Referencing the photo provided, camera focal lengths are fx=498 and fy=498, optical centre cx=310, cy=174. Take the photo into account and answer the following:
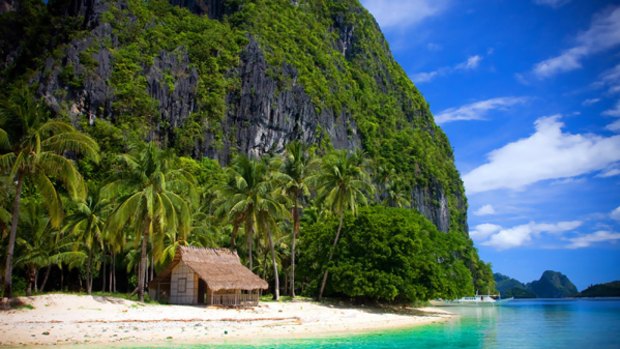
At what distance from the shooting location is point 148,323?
64.1ft

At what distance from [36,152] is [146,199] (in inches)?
230

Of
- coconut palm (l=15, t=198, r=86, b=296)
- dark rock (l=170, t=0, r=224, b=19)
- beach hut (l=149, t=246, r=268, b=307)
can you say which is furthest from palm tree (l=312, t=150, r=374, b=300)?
dark rock (l=170, t=0, r=224, b=19)

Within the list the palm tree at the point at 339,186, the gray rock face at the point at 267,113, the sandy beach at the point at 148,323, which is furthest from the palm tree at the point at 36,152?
the gray rock face at the point at 267,113

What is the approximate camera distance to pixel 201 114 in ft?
220

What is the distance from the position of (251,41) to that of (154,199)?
59536 millimetres

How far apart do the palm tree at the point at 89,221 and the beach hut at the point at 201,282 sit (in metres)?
5.67

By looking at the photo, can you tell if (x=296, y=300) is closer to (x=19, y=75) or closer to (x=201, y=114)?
(x=201, y=114)

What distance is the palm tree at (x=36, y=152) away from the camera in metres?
18.8

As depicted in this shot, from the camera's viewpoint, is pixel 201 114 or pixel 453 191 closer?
pixel 201 114

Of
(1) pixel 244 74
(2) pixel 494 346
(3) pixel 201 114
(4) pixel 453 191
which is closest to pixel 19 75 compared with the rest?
(3) pixel 201 114

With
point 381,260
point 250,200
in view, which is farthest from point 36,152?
point 381,260

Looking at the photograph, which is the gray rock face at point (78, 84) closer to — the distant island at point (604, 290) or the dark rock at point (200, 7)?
the dark rock at point (200, 7)

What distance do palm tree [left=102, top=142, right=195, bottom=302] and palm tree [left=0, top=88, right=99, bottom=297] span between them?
386 cm

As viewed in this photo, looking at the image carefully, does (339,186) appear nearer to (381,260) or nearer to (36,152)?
(381,260)
